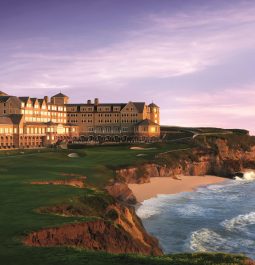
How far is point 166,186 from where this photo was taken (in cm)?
8519

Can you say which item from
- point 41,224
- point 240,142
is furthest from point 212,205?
point 240,142

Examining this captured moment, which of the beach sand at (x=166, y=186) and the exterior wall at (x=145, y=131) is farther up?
the exterior wall at (x=145, y=131)

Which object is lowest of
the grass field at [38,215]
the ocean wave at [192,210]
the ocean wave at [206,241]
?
the ocean wave at [192,210]

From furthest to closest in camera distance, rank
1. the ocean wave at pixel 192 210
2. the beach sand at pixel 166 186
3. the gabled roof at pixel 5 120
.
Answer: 1. the gabled roof at pixel 5 120
2. the beach sand at pixel 166 186
3. the ocean wave at pixel 192 210

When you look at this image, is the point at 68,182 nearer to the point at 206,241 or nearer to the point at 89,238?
the point at 206,241

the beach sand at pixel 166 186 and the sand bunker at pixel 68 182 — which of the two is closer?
the sand bunker at pixel 68 182

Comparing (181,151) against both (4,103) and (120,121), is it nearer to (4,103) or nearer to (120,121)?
(120,121)

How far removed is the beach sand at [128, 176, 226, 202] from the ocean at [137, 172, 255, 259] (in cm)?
296

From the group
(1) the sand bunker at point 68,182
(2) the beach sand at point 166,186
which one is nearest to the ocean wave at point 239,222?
(2) the beach sand at point 166,186

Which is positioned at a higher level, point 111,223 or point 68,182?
point 68,182

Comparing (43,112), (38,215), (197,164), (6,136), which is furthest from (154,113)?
(38,215)

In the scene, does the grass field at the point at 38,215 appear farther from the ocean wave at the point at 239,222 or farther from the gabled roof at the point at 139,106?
the gabled roof at the point at 139,106

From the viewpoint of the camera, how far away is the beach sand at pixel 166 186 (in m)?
75.4

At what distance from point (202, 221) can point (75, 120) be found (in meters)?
118
